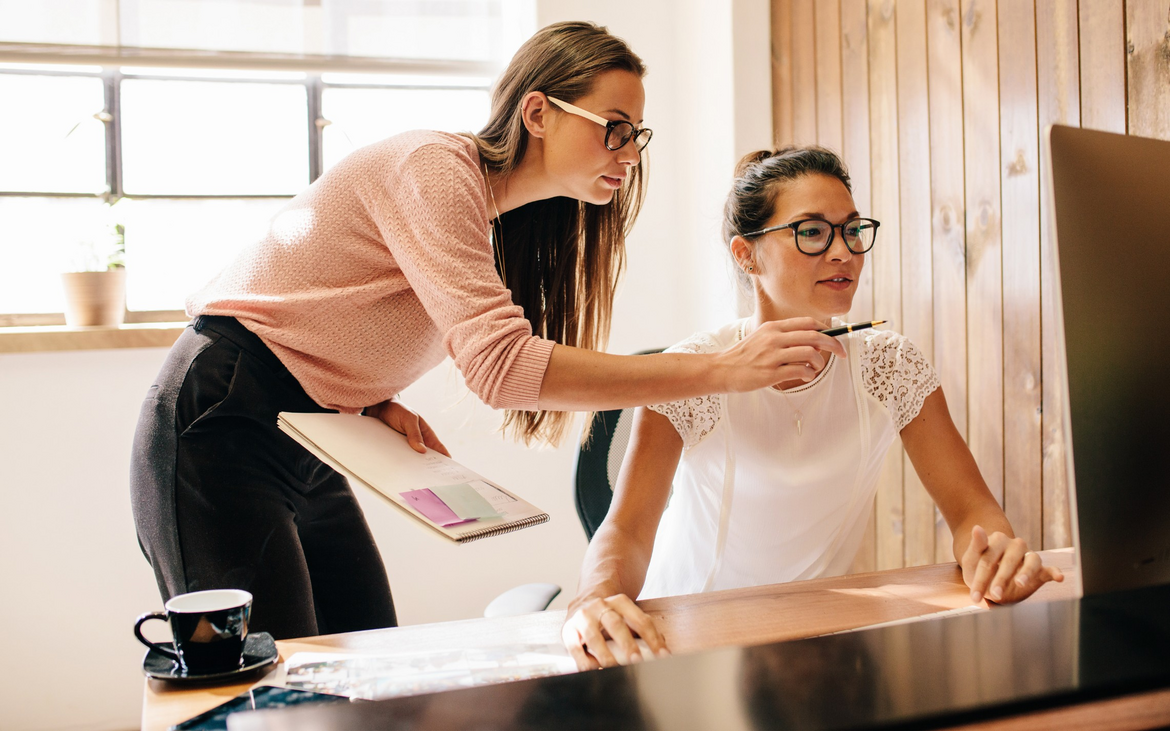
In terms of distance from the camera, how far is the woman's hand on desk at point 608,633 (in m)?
0.82

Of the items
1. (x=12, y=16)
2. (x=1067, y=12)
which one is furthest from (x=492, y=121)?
(x=12, y=16)

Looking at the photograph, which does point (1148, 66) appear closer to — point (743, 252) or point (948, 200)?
point (948, 200)

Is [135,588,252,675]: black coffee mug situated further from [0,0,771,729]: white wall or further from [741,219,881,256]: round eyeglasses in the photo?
[0,0,771,729]: white wall

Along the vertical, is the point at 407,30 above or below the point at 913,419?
above

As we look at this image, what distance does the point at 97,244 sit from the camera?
2.67 m

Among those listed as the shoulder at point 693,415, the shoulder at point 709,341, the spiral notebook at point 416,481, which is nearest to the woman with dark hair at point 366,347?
the spiral notebook at point 416,481

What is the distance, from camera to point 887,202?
6.68ft

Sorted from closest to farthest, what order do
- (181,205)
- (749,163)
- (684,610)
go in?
(684,610) → (749,163) → (181,205)

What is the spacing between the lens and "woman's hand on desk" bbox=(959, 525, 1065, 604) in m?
0.97

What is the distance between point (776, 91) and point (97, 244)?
2.10 metres

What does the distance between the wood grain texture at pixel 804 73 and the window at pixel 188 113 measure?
971 millimetres

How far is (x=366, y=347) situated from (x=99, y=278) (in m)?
1.83

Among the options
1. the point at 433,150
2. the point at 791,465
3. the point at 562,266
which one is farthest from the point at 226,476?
the point at 791,465

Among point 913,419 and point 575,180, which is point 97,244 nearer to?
point 575,180
